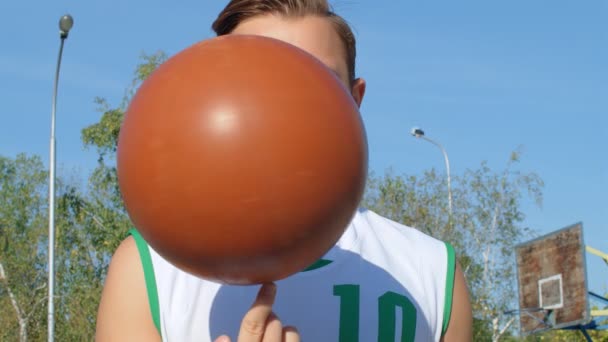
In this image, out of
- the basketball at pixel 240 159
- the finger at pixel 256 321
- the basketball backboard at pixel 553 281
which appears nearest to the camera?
the basketball at pixel 240 159

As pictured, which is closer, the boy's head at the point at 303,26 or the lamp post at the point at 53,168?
the boy's head at the point at 303,26

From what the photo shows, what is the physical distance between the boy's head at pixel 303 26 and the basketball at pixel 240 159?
22.6 inches

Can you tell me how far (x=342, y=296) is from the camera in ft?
7.66

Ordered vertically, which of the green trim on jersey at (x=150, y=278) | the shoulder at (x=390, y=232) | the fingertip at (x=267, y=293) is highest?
the shoulder at (x=390, y=232)

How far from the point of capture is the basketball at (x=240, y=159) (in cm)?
164

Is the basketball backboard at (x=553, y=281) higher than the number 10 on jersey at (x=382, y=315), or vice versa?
the basketball backboard at (x=553, y=281)

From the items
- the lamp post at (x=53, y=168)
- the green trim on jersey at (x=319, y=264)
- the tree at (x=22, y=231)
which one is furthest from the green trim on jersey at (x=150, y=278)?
the tree at (x=22, y=231)

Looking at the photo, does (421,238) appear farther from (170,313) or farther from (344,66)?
(170,313)

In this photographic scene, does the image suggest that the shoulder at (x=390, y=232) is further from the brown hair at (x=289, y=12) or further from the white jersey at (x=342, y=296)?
the brown hair at (x=289, y=12)

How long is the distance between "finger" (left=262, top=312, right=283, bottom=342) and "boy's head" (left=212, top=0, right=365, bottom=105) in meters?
0.75

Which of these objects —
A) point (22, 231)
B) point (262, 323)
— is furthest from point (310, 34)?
point (22, 231)

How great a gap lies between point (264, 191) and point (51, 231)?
680 inches

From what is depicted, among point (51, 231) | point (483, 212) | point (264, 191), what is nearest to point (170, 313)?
point (264, 191)

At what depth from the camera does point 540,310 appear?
770 inches
